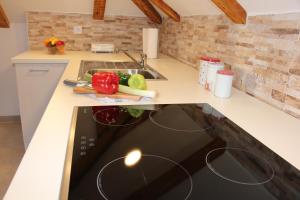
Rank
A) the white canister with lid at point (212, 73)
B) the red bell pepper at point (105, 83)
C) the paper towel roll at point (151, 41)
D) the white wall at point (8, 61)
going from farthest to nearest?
1. the white wall at point (8, 61)
2. the paper towel roll at point (151, 41)
3. the white canister with lid at point (212, 73)
4. the red bell pepper at point (105, 83)

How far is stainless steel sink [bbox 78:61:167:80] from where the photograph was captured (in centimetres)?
193

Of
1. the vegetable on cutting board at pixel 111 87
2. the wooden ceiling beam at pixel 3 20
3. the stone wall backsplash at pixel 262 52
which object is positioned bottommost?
the vegetable on cutting board at pixel 111 87

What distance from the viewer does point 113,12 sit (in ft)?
9.78

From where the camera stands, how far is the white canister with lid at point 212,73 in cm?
135

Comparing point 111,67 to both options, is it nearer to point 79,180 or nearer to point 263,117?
point 263,117

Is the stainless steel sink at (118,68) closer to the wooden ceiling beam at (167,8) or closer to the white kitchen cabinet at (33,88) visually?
the white kitchen cabinet at (33,88)

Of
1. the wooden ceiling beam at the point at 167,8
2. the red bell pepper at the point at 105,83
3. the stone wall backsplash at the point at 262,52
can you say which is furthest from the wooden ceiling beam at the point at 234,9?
the wooden ceiling beam at the point at 167,8

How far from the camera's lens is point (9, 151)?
2549 mm

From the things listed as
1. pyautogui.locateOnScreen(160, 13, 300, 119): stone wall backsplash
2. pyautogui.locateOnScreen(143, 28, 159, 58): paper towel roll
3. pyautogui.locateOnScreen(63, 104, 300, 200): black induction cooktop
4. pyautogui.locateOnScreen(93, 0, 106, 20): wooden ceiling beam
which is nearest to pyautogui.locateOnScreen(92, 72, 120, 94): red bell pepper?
pyautogui.locateOnScreen(63, 104, 300, 200): black induction cooktop

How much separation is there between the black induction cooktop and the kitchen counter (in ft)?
0.12

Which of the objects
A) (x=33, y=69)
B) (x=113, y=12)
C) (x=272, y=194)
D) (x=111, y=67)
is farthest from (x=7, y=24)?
(x=272, y=194)

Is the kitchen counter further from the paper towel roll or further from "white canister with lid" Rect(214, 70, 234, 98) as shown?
the paper towel roll

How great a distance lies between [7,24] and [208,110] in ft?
8.99

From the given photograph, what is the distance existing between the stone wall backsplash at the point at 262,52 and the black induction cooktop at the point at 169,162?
32 cm
